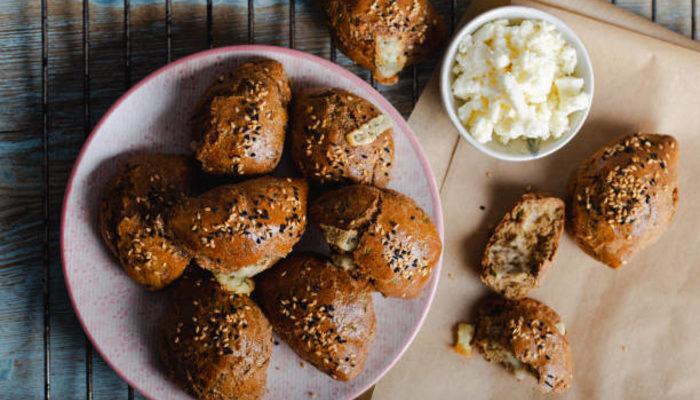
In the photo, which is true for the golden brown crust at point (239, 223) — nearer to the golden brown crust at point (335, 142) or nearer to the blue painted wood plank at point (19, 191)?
the golden brown crust at point (335, 142)

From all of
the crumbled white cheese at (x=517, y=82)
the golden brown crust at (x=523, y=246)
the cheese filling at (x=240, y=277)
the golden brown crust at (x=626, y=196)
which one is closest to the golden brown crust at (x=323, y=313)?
the cheese filling at (x=240, y=277)

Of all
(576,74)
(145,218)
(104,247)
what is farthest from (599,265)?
(104,247)

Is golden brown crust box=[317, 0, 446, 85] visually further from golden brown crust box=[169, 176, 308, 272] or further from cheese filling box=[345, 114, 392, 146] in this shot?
golden brown crust box=[169, 176, 308, 272]

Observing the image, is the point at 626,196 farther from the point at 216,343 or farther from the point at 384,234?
the point at 216,343

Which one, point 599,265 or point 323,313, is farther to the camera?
point 599,265

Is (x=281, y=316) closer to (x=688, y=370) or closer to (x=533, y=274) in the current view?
(x=533, y=274)

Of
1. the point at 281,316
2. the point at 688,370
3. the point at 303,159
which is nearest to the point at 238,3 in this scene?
the point at 303,159

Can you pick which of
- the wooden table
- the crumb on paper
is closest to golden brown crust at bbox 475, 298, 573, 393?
the crumb on paper

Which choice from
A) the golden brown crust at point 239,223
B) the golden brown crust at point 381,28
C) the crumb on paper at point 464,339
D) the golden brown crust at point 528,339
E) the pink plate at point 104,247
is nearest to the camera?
the golden brown crust at point 239,223
